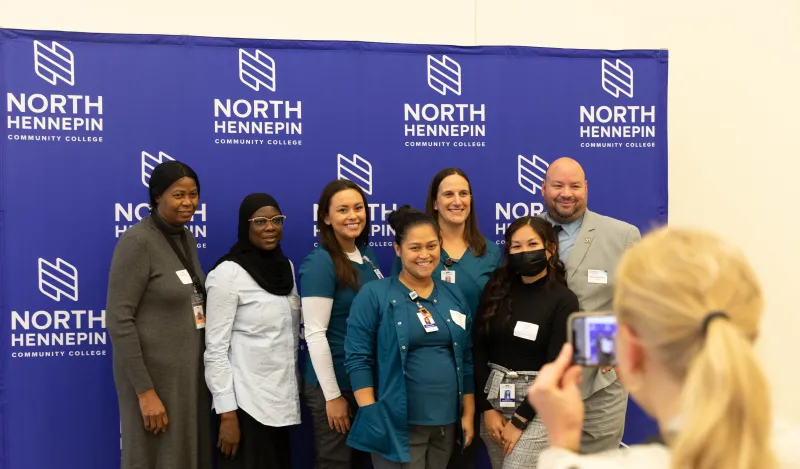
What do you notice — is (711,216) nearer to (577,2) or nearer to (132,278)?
(577,2)

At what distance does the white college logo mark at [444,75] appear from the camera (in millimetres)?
3994

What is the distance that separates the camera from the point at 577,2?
4.32m

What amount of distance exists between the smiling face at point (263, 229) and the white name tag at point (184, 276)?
33 cm

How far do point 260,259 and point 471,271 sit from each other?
96cm

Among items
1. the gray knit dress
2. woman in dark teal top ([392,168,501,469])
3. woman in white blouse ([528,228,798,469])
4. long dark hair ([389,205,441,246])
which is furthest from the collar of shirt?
woman in white blouse ([528,228,798,469])

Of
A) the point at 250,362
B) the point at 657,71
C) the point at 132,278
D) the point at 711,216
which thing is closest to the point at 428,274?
the point at 250,362

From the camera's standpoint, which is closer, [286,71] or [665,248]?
[665,248]

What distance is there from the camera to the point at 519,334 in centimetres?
309

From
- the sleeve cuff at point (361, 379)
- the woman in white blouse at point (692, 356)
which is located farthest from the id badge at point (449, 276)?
the woman in white blouse at point (692, 356)

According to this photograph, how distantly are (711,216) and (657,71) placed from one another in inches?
39.0

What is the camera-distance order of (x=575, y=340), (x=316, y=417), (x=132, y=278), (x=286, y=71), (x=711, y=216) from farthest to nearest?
(x=711, y=216) < (x=286, y=71) < (x=316, y=417) < (x=132, y=278) < (x=575, y=340)

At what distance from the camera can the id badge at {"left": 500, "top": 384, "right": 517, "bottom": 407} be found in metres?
3.08

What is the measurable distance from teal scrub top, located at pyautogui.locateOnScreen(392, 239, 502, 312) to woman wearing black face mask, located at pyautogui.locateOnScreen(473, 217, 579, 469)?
161 mm

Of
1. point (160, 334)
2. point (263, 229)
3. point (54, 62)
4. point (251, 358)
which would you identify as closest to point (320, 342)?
point (251, 358)
